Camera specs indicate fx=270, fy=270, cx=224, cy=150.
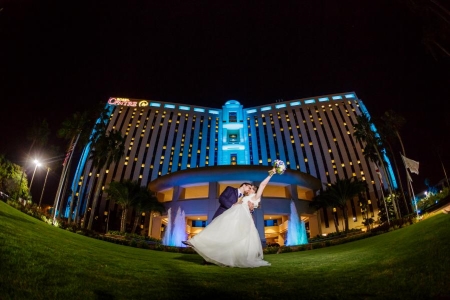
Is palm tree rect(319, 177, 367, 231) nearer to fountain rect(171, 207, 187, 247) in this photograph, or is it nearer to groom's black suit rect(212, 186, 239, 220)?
fountain rect(171, 207, 187, 247)

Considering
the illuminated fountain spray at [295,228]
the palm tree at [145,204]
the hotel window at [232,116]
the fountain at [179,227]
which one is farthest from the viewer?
the hotel window at [232,116]

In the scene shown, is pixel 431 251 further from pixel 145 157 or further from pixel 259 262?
pixel 145 157

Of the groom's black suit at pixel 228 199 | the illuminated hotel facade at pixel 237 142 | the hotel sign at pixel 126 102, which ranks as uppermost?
the hotel sign at pixel 126 102

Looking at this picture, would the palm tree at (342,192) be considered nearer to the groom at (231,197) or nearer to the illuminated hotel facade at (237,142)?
the illuminated hotel facade at (237,142)

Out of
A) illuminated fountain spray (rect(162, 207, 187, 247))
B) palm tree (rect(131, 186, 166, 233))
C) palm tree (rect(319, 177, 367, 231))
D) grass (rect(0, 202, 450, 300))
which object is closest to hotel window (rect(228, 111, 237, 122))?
palm tree (rect(319, 177, 367, 231))

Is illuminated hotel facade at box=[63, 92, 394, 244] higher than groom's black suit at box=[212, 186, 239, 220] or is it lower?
higher

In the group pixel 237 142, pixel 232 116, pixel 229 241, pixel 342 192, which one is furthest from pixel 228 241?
pixel 232 116

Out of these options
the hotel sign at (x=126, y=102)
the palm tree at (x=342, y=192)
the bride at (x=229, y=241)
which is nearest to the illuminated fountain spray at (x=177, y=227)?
the palm tree at (x=342, y=192)

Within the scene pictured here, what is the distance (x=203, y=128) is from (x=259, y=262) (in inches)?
3901

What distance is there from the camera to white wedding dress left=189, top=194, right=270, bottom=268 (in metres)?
9.10

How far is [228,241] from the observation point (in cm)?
913

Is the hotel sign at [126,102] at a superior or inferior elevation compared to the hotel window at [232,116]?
superior

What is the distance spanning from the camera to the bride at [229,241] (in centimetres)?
910

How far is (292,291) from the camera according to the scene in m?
5.70
